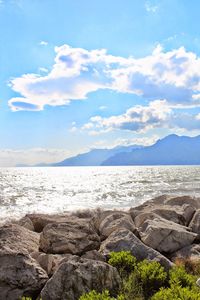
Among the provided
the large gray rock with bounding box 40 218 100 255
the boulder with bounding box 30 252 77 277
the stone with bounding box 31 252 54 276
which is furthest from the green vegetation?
the large gray rock with bounding box 40 218 100 255

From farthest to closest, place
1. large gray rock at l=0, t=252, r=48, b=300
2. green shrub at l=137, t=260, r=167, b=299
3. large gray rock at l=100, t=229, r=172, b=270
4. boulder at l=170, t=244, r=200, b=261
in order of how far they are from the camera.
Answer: boulder at l=170, t=244, r=200, b=261 < large gray rock at l=100, t=229, r=172, b=270 < green shrub at l=137, t=260, r=167, b=299 < large gray rock at l=0, t=252, r=48, b=300

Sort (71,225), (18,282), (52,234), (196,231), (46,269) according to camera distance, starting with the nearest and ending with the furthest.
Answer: (18,282)
(46,269)
(52,234)
(71,225)
(196,231)

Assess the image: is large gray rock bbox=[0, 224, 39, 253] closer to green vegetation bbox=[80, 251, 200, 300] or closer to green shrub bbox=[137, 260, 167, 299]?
green vegetation bbox=[80, 251, 200, 300]

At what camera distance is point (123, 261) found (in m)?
10.2

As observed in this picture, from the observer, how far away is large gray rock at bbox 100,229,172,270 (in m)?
10.8

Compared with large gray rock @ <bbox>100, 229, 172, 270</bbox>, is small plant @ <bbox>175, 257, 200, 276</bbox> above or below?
below

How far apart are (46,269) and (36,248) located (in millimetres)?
2077

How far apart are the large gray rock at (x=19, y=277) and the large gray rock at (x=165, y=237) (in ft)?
16.0

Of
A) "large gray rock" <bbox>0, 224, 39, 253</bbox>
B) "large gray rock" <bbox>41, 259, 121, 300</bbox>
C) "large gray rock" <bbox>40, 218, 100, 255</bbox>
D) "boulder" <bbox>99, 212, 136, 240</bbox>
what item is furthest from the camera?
"boulder" <bbox>99, 212, 136, 240</bbox>

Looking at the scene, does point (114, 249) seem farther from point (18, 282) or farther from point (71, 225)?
point (18, 282)

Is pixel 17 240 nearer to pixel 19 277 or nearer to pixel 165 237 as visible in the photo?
pixel 19 277

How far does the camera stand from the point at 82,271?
8523mm

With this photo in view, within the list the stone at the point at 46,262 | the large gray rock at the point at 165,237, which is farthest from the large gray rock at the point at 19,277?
the large gray rock at the point at 165,237

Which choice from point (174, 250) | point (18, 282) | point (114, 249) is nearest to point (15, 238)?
point (18, 282)
